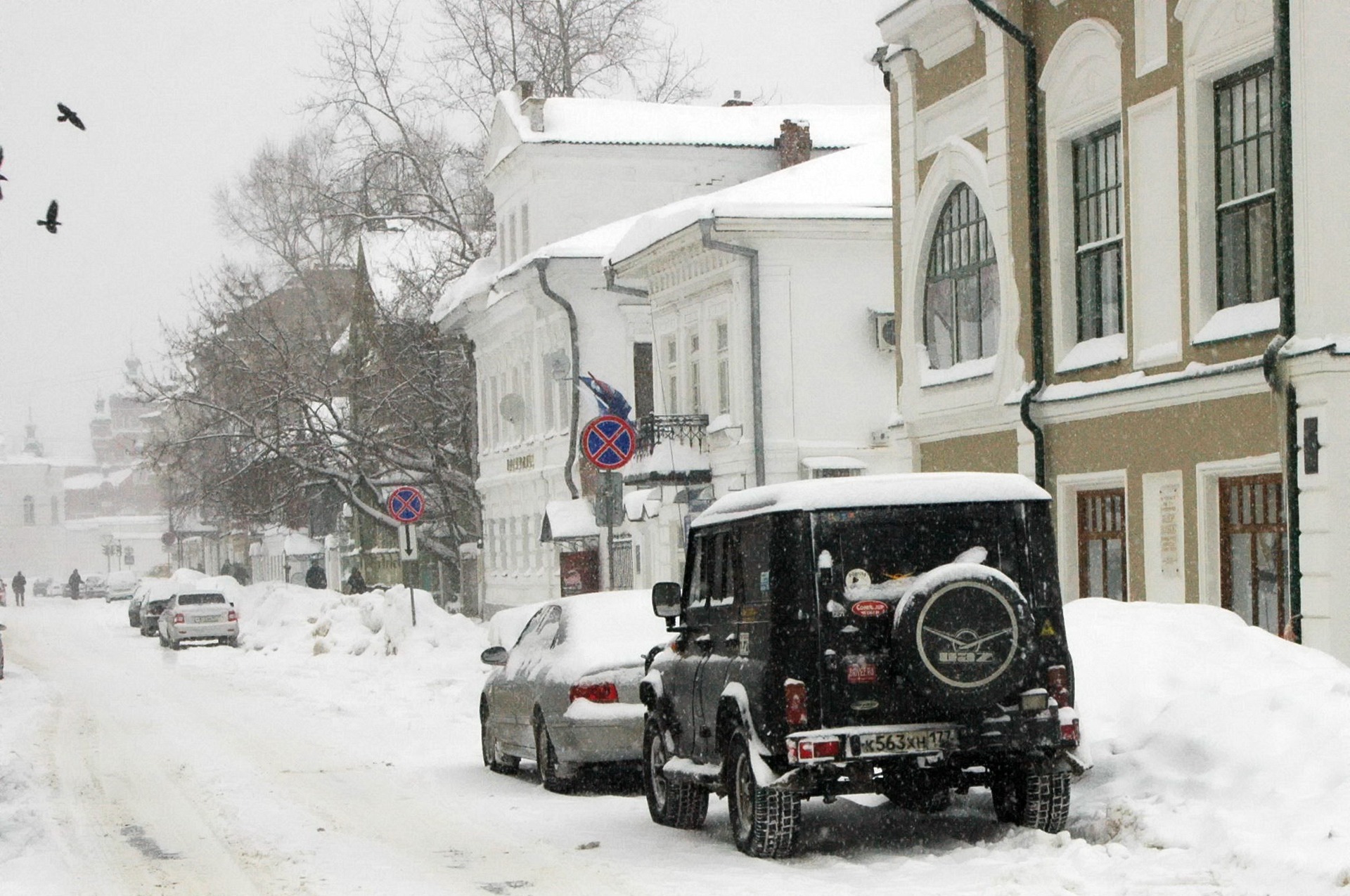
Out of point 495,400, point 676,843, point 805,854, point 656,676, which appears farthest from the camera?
point 495,400

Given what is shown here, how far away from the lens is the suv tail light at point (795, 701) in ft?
34.2

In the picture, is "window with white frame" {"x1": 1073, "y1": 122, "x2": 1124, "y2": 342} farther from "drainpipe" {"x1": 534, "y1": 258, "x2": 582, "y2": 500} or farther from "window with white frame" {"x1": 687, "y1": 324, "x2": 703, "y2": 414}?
"drainpipe" {"x1": 534, "y1": 258, "x2": 582, "y2": 500}

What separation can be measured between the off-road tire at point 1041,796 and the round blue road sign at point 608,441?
11815 millimetres

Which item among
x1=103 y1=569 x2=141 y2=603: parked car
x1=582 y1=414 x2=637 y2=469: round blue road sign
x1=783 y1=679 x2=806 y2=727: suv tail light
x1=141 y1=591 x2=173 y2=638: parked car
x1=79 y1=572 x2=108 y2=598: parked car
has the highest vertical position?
x1=582 y1=414 x2=637 y2=469: round blue road sign

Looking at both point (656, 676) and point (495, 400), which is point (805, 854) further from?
point (495, 400)

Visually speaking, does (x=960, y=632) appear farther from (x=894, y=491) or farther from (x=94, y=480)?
(x=94, y=480)

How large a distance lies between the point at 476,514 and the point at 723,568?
1797 inches

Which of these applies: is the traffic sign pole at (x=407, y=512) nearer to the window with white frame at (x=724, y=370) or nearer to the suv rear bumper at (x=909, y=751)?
the window with white frame at (x=724, y=370)

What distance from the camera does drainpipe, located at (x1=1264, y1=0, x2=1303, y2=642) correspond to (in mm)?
16312

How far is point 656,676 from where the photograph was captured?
12.9 meters

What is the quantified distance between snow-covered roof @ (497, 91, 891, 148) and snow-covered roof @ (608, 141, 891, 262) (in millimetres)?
9870

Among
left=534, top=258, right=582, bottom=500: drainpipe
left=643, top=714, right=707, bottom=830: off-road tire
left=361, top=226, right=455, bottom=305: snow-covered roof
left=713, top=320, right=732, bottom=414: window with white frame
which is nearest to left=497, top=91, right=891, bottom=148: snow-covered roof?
left=534, top=258, right=582, bottom=500: drainpipe

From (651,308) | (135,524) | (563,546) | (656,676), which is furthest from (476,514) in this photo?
(135,524)

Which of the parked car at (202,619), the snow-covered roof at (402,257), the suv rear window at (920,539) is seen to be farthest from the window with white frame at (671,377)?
the suv rear window at (920,539)
